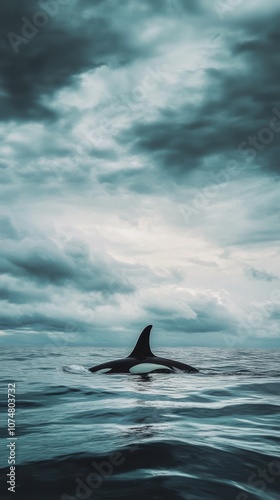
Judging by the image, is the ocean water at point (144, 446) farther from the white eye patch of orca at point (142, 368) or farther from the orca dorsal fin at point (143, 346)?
the orca dorsal fin at point (143, 346)

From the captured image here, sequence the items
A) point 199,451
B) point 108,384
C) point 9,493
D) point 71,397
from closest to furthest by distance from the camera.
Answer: point 9,493 → point 199,451 → point 71,397 → point 108,384

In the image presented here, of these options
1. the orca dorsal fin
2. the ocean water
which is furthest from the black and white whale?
the ocean water

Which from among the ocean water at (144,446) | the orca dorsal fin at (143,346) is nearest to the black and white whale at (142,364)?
the orca dorsal fin at (143,346)

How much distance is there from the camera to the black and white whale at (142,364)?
1811 centimetres

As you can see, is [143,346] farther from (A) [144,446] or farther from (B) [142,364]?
(A) [144,446]

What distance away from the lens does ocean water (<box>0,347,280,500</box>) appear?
482 centimetres

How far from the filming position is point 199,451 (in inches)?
248

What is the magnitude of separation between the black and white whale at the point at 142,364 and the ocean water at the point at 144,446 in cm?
599

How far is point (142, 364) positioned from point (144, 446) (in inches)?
470

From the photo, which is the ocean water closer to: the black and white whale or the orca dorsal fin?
the black and white whale

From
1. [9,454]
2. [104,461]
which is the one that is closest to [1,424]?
[9,454]

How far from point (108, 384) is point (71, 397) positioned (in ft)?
9.45

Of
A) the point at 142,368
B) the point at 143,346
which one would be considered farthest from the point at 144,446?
the point at 143,346

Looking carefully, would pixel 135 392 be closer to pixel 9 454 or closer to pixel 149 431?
pixel 149 431
